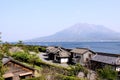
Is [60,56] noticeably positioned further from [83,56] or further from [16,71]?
[16,71]

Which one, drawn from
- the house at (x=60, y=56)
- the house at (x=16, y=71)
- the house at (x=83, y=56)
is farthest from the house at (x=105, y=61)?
the house at (x=16, y=71)

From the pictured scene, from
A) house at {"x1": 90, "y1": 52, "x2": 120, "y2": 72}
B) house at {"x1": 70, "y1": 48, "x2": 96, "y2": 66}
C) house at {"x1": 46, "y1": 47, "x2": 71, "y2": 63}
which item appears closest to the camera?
house at {"x1": 90, "y1": 52, "x2": 120, "y2": 72}

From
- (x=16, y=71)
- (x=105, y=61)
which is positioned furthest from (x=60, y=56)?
(x=16, y=71)

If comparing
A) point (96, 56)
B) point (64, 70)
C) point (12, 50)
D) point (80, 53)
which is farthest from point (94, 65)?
point (12, 50)

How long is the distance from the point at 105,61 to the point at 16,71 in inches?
1211

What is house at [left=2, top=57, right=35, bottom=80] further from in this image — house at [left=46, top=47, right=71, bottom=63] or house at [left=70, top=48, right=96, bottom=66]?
house at [left=46, top=47, right=71, bottom=63]

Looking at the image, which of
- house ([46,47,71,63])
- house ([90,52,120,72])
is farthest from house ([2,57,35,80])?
house ([46,47,71,63])

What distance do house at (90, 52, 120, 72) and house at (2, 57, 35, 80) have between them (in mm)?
26117

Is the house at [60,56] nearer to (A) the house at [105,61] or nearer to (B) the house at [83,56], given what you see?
(B) the house at [83,56]

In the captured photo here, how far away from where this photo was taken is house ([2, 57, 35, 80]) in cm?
3694

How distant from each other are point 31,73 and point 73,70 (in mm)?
14294

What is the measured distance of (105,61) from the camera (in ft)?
204

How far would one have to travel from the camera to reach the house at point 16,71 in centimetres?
3694

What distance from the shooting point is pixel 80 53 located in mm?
74188
